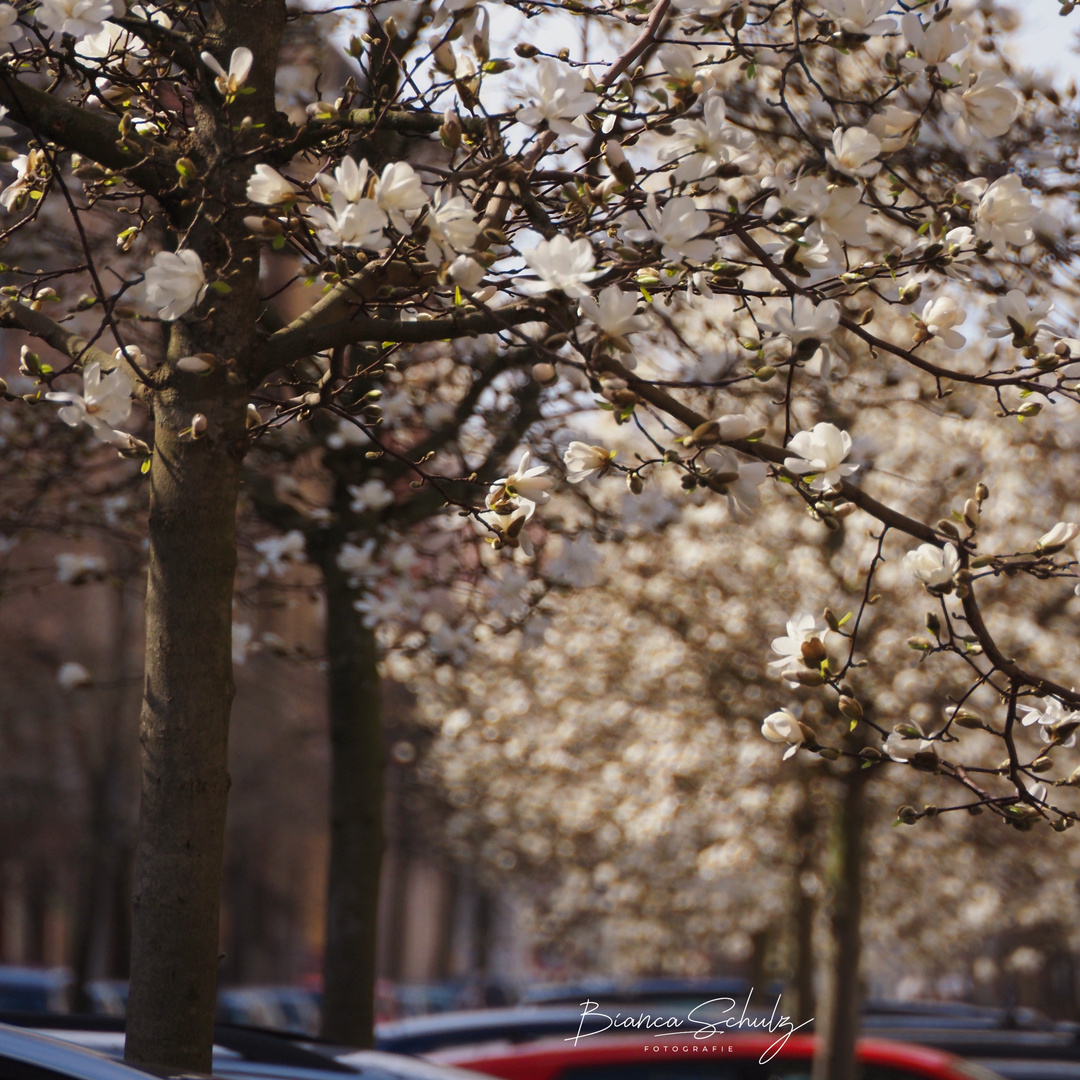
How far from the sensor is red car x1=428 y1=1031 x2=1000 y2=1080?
730 centimetres

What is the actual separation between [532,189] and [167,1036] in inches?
90.5

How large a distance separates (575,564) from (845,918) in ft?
17.2

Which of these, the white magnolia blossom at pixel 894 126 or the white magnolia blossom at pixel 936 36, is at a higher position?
the white magnolia blossom at pixel 936 36

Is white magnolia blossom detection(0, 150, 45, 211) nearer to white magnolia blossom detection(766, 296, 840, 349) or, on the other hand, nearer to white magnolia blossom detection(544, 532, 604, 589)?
white magnolia blossom detection(766, 296, 840, 349)

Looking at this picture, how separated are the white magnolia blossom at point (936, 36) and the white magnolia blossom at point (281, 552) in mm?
3650

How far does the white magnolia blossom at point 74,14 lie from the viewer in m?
2.92

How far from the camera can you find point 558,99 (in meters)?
2.84

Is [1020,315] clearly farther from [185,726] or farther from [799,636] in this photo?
[185,726]

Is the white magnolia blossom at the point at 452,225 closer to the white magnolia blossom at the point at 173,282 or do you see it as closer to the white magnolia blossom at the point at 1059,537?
the white magnolia blossom at the point at 173,282

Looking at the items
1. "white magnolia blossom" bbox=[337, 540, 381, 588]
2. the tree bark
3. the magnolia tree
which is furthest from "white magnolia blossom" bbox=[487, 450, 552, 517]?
the tree bark

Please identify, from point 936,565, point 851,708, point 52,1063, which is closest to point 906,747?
point 851,708

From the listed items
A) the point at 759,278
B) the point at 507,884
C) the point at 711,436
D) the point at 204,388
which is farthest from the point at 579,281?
the point at 507,884

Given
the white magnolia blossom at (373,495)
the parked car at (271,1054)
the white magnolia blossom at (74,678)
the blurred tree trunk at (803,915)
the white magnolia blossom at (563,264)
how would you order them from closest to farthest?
the white magnolia blossom at (563,264), the parked car at (271,1054), the white magnolia blossom at (74,678), the white magnolia blossom at (373,495), the blurred tree trunk at (803,915)

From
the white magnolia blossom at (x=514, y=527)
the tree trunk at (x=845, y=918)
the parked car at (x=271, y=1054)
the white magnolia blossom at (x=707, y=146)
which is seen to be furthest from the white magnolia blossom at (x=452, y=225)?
the tree trunk at (x=845, y=918)
